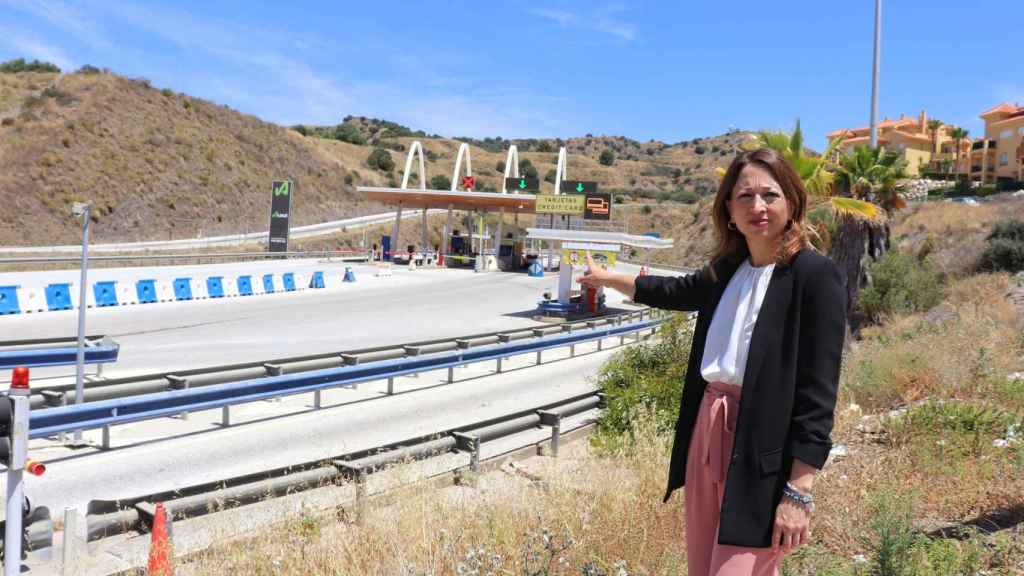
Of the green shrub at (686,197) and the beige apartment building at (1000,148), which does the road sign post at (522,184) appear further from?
the green shrub at (686,197)

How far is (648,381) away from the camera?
999 centimetres

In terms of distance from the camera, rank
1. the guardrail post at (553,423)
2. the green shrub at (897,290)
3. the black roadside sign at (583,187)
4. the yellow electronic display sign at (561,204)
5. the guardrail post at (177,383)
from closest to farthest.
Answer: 1. the guardrail post at (553,423)
2. the guardrail post at (177,383)
3. the green shrub at (897,290)
4. the yellow electronic display sign at (561,204)
5. the black roadside sign at (583,187)

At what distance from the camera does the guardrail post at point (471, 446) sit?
7.55 meters

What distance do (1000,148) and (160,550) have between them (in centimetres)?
8613

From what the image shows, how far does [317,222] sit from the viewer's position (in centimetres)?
7225

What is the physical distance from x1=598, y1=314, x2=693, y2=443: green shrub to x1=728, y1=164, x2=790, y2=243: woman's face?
566 centimetres

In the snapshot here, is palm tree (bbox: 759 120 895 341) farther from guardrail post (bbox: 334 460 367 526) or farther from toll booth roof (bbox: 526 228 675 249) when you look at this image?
guardrail post (bbox: 334 460 367 526)

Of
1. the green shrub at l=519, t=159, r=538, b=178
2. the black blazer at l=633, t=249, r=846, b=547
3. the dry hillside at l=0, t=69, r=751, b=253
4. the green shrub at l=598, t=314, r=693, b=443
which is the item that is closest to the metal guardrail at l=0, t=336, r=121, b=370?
the green shrub at l=598, t=314, r=693, b=443

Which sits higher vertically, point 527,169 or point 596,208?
point 527,169

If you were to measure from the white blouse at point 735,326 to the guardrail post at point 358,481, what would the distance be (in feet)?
9.48

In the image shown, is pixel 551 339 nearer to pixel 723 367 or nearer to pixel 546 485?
pixel 546 485

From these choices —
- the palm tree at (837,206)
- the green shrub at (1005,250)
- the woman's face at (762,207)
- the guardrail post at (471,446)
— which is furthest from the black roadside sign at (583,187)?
the woman's face at (762,207)

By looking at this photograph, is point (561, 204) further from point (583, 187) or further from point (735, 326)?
point (735, 326)

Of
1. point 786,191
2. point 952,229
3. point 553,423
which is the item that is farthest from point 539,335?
point 952,229
